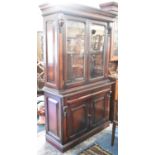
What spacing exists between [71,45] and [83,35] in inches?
11.0

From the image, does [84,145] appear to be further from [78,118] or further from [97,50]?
[97,50]

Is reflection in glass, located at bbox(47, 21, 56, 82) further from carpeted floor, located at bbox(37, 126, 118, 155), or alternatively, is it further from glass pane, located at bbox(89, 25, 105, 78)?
carpeted floor, located at bbox(37, 126, 118, 155)

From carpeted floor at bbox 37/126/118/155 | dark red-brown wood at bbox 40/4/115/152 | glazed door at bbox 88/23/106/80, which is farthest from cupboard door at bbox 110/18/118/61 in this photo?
carpeted floor at bbox 37/126/118/155

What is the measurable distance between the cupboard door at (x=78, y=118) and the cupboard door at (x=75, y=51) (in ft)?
1.25

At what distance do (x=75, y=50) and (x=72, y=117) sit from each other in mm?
987

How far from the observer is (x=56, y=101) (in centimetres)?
252

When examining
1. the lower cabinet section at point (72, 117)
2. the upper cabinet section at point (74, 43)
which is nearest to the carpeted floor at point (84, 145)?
the lower cabinet section at point (72, 117)

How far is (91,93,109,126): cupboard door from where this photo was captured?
118 inches

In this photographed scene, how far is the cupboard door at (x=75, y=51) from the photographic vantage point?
8.18ft

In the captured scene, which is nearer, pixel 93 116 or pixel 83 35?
pixel 83 35
